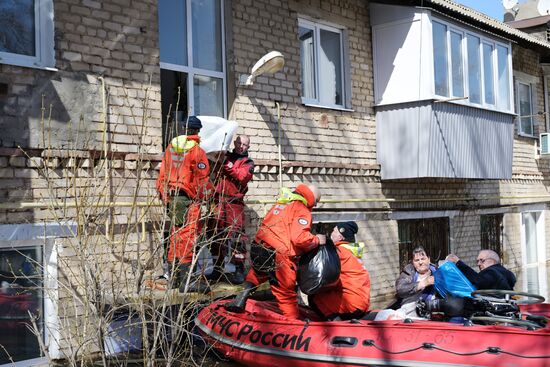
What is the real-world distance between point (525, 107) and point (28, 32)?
13.2m

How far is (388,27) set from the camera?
38.8ft

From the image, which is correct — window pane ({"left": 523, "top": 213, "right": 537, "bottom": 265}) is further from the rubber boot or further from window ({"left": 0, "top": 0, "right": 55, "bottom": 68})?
window ({"left": 0, "top": 0, "right": 55, "bottom": 68})

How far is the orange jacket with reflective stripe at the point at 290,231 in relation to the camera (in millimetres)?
6867

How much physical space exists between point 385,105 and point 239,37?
3.30 meters

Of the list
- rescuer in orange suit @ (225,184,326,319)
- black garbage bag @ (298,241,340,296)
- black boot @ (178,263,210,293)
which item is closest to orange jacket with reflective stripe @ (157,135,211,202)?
rescuer in orange suit @ (225,184,326,319)

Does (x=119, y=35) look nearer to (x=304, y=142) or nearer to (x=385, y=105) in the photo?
(x=304, y=142)

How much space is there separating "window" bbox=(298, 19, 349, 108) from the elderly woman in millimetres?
4060

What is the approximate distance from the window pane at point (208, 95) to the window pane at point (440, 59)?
3.99 meters

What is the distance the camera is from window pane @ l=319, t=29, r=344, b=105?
11.3 metres

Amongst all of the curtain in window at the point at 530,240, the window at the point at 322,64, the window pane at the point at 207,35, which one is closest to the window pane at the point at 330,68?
the window at the point at 322,64

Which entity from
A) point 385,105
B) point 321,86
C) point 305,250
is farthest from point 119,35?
point 385,105

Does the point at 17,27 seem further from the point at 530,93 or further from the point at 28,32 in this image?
the point at 530,93

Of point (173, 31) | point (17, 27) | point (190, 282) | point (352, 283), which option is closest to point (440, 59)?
point (173, 31)

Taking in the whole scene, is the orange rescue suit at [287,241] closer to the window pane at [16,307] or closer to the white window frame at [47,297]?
the white window frame at [47,297]
